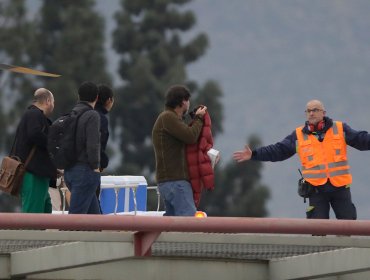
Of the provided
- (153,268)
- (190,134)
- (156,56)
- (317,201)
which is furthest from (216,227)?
(156,56)

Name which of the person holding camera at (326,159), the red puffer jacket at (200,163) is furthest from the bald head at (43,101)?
the person holding camera at (326,159)

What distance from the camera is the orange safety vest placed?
45.0ft

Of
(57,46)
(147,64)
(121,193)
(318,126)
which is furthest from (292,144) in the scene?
(147,64)

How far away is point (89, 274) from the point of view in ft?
39.3

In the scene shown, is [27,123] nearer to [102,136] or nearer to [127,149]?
[102,136]

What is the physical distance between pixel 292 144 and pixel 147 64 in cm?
4866

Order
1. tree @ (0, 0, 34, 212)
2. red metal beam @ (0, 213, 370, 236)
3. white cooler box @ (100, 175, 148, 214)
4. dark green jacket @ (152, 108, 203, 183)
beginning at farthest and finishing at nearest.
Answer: tree @ (0, 0, 34, 212) < white cooler box @ (100, 175, 148, 214) < dark green jacket @ (152, 108, 203, 183) < red metal beam @ (0, 213, 370, 236)

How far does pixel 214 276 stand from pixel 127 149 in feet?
173

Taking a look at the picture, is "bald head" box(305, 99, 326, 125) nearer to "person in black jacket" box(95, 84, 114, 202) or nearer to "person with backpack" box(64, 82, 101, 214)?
"person in black jacket" box(95, 84, 114, 202)

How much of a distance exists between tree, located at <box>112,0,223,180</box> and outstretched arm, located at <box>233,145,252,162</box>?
157 feet

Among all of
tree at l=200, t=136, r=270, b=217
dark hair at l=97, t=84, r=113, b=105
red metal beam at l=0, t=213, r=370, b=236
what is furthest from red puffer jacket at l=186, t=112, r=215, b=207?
tree at l=200, t=136, r=270, b=217

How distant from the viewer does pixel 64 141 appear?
12820 mm

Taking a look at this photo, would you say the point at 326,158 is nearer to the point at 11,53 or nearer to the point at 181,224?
the point at 181,224

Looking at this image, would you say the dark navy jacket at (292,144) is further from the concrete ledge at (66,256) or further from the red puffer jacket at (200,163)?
the concrete ledge at (66,256)
